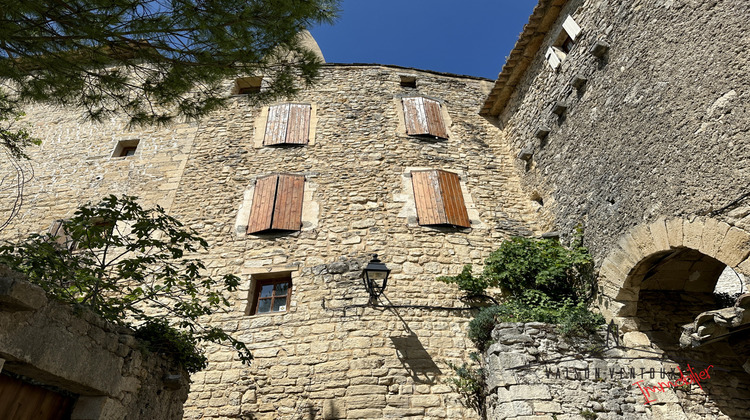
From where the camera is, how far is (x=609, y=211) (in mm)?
5938

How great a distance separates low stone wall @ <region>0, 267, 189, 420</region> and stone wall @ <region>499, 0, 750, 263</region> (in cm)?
541

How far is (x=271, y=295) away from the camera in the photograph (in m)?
7.00

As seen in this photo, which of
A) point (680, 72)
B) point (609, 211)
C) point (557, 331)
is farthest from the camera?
point (609, 211)

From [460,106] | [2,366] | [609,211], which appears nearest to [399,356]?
[609,211]

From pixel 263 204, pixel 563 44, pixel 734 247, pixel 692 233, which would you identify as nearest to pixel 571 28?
pixel 563 44

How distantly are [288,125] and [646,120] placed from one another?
640 cm

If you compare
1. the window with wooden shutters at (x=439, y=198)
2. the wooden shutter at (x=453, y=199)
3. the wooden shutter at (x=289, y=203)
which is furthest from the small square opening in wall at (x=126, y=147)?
the wooden shutter at (x=453, y=199)

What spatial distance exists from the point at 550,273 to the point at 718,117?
2814 millimetres

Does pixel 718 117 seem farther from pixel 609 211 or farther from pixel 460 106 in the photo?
pixel 460 106

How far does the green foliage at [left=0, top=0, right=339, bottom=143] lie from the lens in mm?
3740

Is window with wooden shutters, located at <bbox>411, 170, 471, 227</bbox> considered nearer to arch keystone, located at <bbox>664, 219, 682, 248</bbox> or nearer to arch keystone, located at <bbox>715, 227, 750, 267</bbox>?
arch keystone, located at <bbox>664, 219, 682, 248</bbox>

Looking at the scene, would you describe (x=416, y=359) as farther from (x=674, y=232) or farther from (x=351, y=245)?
(x=674, y=232)

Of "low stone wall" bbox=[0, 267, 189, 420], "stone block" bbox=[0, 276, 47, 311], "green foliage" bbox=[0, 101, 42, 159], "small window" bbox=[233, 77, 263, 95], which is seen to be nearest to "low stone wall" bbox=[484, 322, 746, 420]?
"low stone wall" bbox=[0, 267, 189, 420]

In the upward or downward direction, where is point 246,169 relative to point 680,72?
upward
